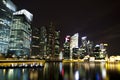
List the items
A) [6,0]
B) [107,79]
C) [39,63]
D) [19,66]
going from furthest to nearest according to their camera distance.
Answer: [6,0]
[39,63]
[19,66]
[107,79]

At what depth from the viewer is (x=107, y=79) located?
203ft

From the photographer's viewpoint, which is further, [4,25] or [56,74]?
[4,25]

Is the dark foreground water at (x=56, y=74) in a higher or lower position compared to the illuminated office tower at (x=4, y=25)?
lower

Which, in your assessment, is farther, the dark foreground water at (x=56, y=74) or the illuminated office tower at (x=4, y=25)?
the illuminated office tower at (x=4, y=25)

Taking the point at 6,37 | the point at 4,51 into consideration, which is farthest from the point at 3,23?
the point at 4,51

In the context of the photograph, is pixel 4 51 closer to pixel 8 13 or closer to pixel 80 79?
pixel 8 13

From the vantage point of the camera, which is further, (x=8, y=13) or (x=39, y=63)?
(x=8, y=13)

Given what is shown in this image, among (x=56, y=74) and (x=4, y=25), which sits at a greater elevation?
(x=4, y=25)

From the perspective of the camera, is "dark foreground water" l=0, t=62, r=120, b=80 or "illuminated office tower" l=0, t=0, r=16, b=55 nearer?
"dark foreground water" l=0, t=62, r=120, b=80

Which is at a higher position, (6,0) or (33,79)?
(6,0)

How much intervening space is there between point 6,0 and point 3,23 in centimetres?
2395

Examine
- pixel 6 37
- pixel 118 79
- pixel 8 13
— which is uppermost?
pixel 8 13

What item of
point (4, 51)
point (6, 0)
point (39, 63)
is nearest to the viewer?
point (39, 63)

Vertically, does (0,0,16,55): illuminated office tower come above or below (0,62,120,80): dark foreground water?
above
